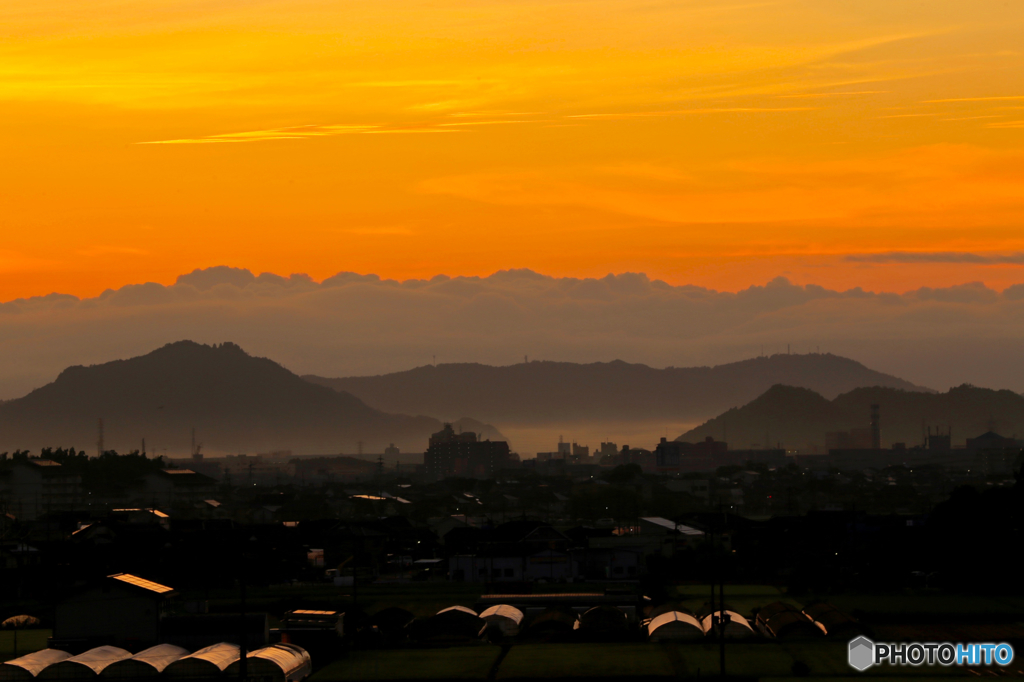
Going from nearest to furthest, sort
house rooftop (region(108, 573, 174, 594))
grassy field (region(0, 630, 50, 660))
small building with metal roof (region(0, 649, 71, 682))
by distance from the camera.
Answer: small building with metal roof (region(0, 649, 71, 682)) → grassy field (region(0, 630, 50, 660)) → house rooftop (region(108, 573, 174, 594))

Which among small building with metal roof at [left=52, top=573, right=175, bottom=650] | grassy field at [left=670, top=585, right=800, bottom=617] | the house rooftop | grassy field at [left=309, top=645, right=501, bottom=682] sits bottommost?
grassy field at [left=309, top=645, right=501, bottom=682]

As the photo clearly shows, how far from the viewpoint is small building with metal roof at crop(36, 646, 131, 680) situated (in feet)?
104

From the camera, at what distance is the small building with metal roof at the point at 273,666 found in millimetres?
31281

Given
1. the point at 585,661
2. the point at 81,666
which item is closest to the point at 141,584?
the point at 81,666

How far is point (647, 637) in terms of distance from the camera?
1462 inches

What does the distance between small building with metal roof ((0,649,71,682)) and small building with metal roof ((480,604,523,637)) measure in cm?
1268

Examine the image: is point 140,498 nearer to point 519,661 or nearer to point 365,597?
point 365,597

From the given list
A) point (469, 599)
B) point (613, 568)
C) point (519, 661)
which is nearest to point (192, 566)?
point (469, 599)

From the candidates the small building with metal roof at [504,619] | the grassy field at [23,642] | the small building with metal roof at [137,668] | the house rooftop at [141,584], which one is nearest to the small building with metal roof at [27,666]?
the small building with metal roof at [137,668]

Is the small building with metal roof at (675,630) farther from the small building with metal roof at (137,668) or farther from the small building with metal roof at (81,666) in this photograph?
the small building with metal roof at (81,666)

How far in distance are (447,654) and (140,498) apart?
292ft

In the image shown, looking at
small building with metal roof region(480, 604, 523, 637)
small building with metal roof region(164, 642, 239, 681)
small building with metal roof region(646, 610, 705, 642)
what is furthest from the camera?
small building with metal roof region(480, 604, 523, 637)

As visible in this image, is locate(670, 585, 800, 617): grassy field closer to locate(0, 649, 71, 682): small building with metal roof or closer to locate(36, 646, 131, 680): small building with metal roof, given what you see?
locate(36, 646, 131, 680): small building with metal roof

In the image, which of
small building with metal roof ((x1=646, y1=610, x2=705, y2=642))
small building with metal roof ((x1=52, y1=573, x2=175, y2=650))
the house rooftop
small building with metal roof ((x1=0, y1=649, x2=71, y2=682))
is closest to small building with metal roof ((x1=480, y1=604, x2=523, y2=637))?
small building with metal roof ((x1=646, y1=610, x2=705, y2=642))
